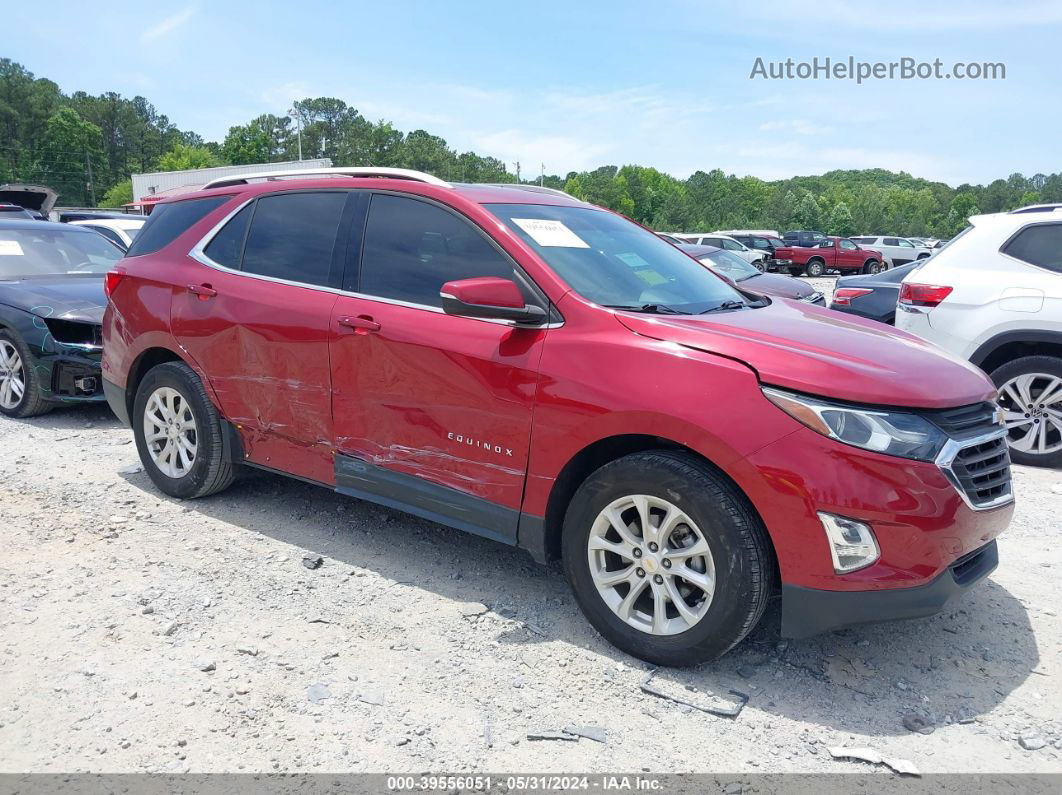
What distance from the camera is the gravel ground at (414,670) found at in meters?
2.64

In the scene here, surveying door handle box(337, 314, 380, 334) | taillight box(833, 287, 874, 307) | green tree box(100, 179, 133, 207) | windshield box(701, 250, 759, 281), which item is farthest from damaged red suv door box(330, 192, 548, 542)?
green tree box(100, 179, 133, 207)

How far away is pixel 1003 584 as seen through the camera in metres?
3.99

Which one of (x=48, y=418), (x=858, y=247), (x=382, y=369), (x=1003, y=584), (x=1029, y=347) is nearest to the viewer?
(x=382, y=369)

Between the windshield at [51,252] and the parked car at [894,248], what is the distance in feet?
124

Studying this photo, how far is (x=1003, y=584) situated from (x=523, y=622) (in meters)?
2.39

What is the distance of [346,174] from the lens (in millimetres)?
4258

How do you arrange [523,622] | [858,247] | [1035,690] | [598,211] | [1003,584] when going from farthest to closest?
[858,247], [598,211], [1003,584], [523,622], [1035,690]

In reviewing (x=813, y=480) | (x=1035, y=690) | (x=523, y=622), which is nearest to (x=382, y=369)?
(x=523, y=622)

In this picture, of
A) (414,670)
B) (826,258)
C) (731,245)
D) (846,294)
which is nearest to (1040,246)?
(846,294)

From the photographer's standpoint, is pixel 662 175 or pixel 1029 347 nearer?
pixel 1029 347

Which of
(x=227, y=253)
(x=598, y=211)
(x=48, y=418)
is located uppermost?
(x=598, y=211)

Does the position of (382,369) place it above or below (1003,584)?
above

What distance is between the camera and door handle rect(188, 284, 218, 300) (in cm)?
Result: 446

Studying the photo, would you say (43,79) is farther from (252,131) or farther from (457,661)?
(457,661)
